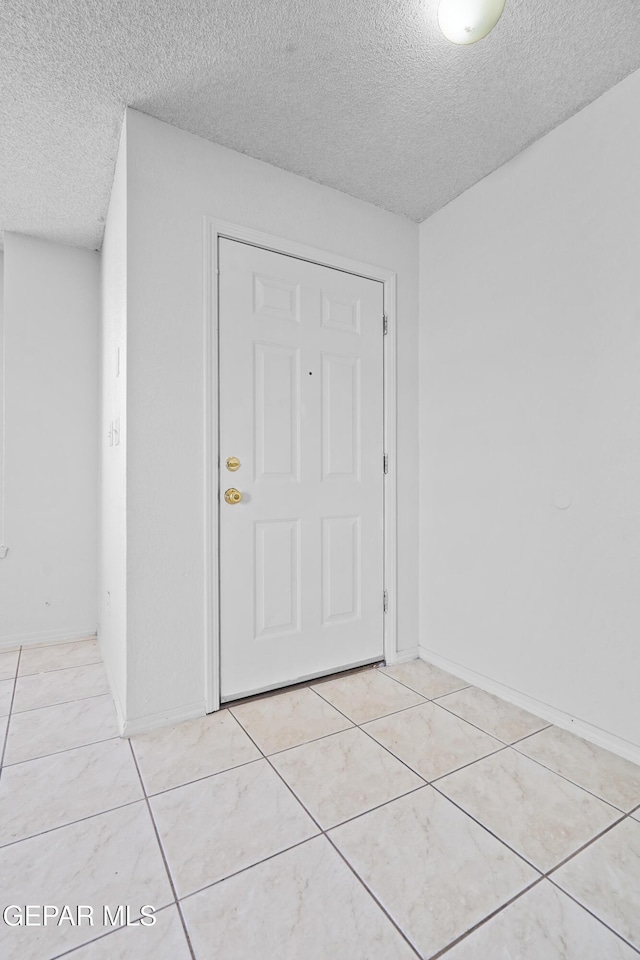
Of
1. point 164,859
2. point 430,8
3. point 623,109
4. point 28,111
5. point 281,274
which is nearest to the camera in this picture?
point 164,859

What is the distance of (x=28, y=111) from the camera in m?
1.94

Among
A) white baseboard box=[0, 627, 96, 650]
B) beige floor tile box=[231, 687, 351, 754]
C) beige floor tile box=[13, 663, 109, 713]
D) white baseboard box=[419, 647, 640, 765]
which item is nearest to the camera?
white baseboard box=[419, 647, 640, 765]

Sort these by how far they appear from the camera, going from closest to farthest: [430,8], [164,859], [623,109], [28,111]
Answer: [164,859] < [430,8] < [623,109] < [28,111]

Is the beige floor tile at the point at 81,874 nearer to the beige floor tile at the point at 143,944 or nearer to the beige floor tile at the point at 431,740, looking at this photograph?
the beige floor tile at the point at 143,944

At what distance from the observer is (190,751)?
1.80 m

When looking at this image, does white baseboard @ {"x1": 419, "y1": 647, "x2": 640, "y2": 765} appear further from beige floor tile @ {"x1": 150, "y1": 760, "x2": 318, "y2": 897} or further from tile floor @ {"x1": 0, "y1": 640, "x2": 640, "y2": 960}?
beige floor tile @ {"x1": 150, "y1": 760, "x2": 318, "y2": 897}

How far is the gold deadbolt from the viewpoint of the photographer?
2176 mm

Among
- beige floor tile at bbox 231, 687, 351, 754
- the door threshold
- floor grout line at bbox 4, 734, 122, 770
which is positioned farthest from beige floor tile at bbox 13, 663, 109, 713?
beige floor tile at bbox 231, 687, 351, 754

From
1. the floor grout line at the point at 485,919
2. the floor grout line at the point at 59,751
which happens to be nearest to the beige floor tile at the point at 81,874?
the floor grout line at the point at 59,751

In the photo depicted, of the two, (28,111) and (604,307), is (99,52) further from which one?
(604,307)

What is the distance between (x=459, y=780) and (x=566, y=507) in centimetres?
112

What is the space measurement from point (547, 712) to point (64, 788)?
1.86m

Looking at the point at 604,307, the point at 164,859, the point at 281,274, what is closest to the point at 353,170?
the point at 281,274

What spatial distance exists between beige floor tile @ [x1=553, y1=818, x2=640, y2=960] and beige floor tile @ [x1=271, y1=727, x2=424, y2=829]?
1.61ft
